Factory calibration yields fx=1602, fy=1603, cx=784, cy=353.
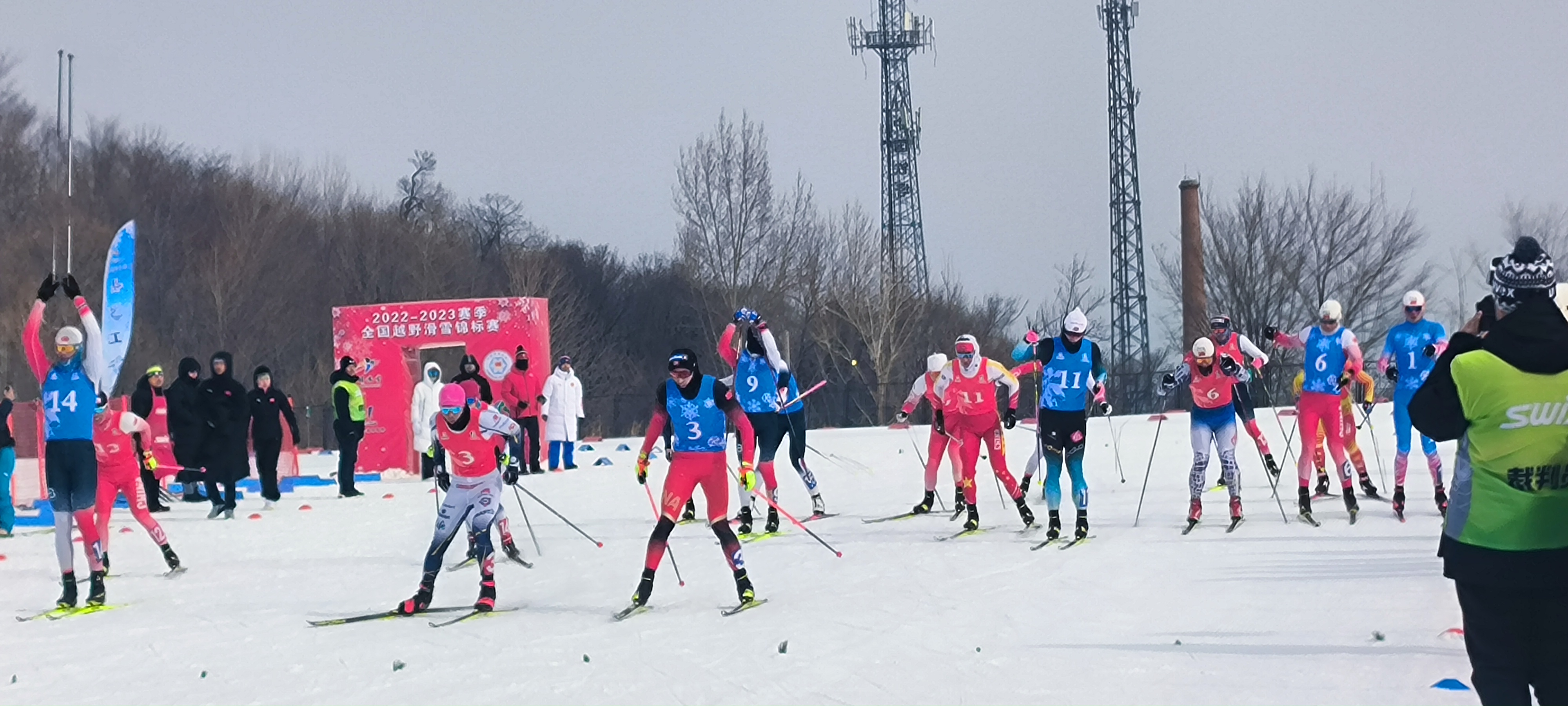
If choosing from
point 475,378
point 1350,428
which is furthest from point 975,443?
point 475,378

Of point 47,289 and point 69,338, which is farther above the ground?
point 47,289

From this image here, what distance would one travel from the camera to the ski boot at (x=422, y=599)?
11.0 metres

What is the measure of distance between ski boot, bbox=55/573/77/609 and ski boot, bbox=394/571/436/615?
8.91 feet

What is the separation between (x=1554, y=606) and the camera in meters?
5.02

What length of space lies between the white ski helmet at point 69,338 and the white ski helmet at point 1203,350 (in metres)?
9.06

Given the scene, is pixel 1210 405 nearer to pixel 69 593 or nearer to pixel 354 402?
pixel 69 593

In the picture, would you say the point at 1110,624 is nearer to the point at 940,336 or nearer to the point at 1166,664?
the point at 1166,664

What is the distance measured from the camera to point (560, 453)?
26.0 metres

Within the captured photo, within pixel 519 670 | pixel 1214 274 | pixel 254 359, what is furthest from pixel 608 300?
pixel 519 670

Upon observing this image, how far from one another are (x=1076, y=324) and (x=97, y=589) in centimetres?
828

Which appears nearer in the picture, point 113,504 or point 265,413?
point 113,504

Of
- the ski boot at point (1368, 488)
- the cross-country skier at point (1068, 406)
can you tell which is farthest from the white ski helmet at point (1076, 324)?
the ski boot at point (1368, 488)

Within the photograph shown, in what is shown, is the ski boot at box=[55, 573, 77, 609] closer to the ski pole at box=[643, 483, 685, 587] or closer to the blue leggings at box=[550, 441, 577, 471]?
the ski pole at box=[643, 483, 685, 587]

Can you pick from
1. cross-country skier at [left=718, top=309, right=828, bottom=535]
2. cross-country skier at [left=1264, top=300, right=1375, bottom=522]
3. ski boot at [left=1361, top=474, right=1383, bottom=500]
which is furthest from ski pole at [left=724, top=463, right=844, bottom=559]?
ski boot at [left=1361, top=474, right=1383, bottom=500]
